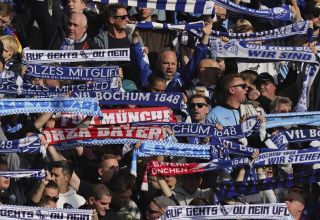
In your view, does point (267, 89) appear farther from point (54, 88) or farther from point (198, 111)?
point (54, 88)

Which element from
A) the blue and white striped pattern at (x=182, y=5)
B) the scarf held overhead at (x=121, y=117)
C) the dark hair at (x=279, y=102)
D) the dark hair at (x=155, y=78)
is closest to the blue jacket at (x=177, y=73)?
the dark hair at (x=155, y=78)

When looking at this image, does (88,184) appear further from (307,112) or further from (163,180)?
(307,112)

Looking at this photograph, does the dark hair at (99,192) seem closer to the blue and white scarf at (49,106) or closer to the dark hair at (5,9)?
the blue and white scarf at (49,106)

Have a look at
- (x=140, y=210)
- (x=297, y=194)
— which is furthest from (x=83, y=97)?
(x=297, y=194)

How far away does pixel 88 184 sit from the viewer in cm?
1762

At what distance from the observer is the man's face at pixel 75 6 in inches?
786

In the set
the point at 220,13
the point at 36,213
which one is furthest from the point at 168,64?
the point at 36,213

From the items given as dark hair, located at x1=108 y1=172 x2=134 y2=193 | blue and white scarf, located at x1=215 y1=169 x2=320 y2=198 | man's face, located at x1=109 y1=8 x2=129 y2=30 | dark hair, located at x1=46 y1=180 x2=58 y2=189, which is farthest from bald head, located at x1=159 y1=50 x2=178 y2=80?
dark hair, located at x1=46 y1=180 x2=58 y2=189

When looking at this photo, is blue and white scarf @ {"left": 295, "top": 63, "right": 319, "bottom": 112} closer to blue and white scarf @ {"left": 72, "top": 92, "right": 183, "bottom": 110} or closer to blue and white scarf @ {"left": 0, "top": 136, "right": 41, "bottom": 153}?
blue and white scarf @ {"left": 72, "top": 92, "right": 183, "bottom": 110}

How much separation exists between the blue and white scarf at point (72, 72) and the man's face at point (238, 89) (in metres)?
1.35

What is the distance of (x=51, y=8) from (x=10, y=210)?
488 cm

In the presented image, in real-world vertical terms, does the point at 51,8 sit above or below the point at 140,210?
above

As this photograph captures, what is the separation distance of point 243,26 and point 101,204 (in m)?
5.03

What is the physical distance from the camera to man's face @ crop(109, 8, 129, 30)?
65.8 feet
